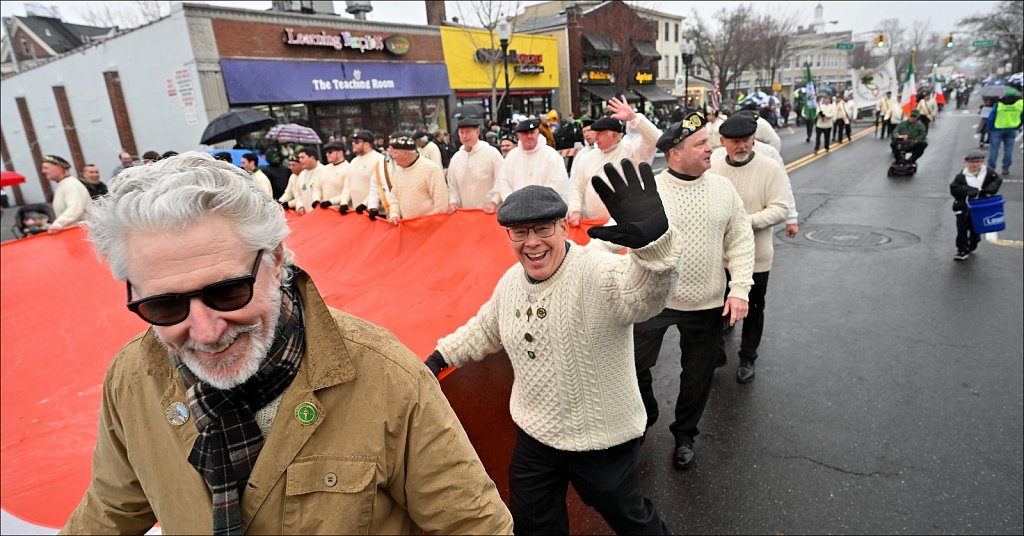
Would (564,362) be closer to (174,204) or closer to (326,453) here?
(326,453)

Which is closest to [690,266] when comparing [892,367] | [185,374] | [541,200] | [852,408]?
[541,200]

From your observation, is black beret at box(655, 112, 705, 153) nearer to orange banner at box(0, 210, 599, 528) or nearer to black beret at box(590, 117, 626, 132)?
orange banner at box(0, 210, 599, 528)

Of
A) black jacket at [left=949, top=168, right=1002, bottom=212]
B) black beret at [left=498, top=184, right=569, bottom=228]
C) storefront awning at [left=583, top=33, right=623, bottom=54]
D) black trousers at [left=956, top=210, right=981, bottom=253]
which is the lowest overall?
black trousers at [left=956, top=210, right=981, bottom=253]

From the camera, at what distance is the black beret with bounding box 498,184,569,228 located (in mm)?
2271

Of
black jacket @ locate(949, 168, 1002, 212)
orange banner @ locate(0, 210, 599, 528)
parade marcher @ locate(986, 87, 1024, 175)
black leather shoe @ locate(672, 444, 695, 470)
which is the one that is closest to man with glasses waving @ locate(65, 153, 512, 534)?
orange banner @ locate(0, 210, 599, 528)

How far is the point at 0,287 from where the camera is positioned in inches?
253

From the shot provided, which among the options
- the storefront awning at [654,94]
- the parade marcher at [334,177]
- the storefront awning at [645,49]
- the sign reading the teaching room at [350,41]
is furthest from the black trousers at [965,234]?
the storefront awning at [645,49]

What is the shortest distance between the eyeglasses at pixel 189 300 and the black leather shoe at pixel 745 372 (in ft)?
14.8

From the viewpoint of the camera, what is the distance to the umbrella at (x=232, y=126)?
11395 mm

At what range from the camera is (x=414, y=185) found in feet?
22.0

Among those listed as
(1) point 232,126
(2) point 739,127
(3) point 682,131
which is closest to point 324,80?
(1) point 232,126

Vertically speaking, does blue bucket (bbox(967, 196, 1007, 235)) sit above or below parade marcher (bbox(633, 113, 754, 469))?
below

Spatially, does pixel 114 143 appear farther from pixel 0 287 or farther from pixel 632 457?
pixel 632 457

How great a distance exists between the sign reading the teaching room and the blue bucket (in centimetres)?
1939
